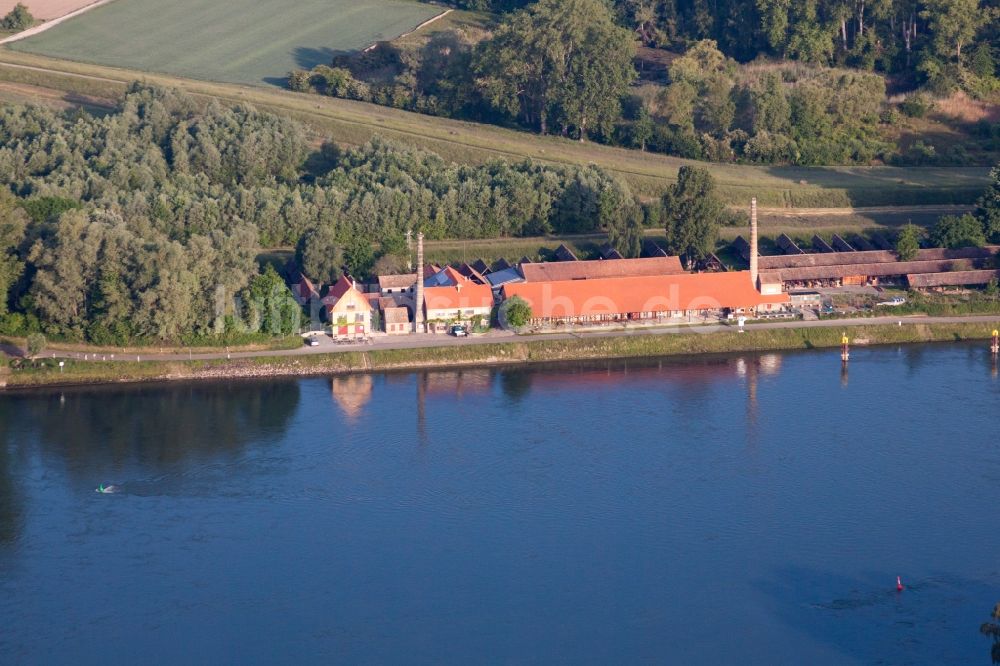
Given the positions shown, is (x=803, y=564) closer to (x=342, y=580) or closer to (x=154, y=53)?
(x=342, y=580)

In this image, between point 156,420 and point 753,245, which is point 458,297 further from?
point 156,420

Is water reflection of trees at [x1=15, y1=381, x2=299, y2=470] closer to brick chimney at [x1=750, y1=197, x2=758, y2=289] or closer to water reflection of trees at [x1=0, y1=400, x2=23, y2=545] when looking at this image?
water reflection of trees at [x1=0, y1=400, x2=23, y2=545]

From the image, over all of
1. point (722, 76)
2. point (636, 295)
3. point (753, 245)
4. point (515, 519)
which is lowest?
point (515, 519)

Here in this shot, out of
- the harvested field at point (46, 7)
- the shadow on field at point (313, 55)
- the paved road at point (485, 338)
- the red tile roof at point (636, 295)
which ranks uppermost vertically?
the harvested field at point (46, 7)

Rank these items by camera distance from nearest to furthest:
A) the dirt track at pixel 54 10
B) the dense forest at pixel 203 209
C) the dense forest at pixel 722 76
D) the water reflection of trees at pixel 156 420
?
the water reflection of trees at pixel 156 420 < the dense forest at pixel 203 209 < the dense forest at pixel 722 76 < the dirt track at pixel 54 10

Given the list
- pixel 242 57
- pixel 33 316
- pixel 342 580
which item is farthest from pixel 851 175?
pixel 342 580

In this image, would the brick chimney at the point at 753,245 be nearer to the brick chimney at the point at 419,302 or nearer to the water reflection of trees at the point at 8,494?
the brick chimney at the point at 419,302

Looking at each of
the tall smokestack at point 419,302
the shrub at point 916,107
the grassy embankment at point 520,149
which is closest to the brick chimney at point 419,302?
the tall smokestack at point 419,302

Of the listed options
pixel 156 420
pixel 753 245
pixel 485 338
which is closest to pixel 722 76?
pixel 753 245
